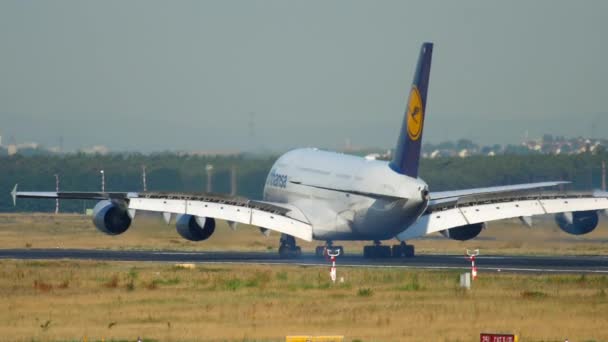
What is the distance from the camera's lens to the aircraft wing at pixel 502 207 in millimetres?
61500

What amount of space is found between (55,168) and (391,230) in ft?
193

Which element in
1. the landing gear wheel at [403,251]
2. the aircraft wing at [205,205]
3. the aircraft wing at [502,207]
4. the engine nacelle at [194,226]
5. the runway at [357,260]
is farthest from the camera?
the landing gear wheel at [403,251]

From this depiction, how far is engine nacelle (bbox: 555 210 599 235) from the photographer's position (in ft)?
214

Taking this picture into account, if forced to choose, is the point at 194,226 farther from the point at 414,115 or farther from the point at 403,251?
the point at 414,115

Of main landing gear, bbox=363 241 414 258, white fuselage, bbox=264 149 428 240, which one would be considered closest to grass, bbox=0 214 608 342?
white fuselage, bbox=264 149 428 240

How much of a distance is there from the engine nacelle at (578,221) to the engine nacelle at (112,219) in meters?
22.0

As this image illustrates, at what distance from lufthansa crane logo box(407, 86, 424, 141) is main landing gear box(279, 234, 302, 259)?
1030 cm

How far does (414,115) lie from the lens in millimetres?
59375

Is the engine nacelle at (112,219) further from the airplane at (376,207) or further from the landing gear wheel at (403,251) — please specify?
the landing gear wheel at (403,251)

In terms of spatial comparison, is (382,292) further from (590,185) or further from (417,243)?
(590,185)

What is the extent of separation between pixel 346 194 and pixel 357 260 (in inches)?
198

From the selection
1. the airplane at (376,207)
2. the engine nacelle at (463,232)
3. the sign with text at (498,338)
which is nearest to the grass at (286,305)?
the sign with text at (498,338)

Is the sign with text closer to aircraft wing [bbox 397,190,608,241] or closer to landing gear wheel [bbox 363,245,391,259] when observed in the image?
aircraft wing [bbox 397,190,608,241]

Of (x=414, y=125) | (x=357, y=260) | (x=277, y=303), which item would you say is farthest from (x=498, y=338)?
(x=357, y=260)
